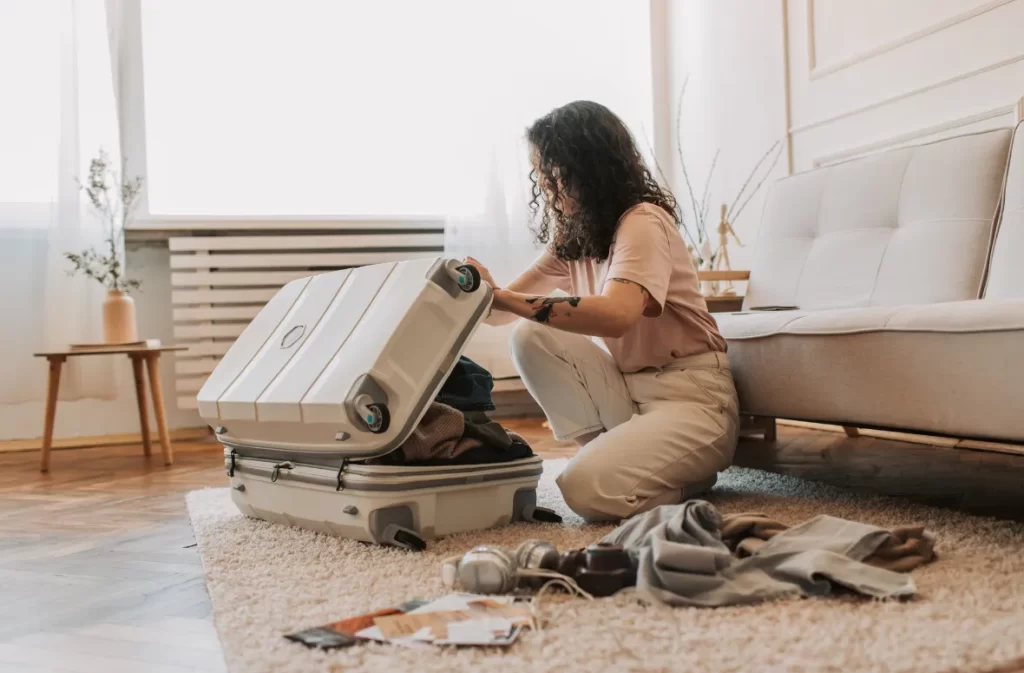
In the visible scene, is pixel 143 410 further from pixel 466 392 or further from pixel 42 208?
pixel 466 392

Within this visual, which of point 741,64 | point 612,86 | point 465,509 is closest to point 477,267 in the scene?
point 465,509

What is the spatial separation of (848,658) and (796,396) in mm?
889

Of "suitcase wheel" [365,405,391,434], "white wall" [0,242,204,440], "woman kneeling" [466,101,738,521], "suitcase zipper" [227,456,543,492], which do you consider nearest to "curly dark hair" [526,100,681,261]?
"woman kneeling" [466,101,738,521]

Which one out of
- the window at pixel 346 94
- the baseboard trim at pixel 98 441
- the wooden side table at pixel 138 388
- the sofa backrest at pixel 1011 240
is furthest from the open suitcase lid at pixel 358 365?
the window at pixel 346 94

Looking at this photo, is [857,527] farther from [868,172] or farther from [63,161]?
[63,161]

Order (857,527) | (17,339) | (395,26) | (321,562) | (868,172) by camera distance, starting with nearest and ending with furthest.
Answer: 1. (857,527)
2. (321,562)
3. (868,172)
4. (17,339)
5. (395,26)

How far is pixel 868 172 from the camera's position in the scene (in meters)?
2.30

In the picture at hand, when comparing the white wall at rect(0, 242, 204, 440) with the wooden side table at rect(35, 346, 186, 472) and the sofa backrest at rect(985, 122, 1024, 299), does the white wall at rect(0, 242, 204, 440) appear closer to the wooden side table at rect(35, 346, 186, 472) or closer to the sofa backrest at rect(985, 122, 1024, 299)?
the wooden side table at rect(35, 346, 186, 472)

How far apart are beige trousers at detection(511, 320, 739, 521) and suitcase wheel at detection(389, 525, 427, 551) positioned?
0.95 feet

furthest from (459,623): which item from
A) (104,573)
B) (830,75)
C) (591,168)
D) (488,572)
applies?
(830,75)

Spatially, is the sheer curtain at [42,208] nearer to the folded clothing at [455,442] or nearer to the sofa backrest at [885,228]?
the folded clothing at [455,442]

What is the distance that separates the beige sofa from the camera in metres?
1.39

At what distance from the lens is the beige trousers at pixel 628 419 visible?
1631 millimetres

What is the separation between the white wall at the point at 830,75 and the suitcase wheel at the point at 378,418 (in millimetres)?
1822
